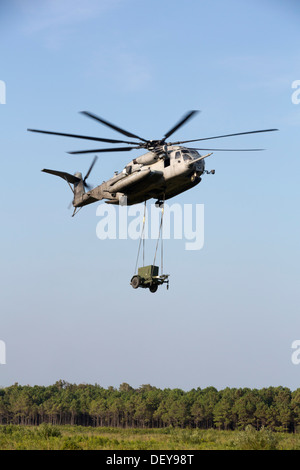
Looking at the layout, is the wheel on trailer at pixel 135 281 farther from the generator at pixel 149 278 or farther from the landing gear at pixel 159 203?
the landing gear at pixel 159 203

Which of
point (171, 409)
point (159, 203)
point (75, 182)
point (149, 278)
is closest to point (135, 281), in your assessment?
point (149, 278)

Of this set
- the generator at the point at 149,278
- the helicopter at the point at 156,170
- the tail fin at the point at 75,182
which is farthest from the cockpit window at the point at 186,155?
the tail fin at the point at 75,182

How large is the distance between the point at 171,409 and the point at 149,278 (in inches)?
3153

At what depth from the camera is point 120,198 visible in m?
38.6

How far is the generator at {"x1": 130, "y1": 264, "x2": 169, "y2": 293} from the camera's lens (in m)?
37.1

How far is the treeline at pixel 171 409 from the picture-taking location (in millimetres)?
102625

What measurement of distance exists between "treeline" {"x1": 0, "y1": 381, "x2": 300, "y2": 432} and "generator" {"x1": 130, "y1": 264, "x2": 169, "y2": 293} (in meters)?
71.1

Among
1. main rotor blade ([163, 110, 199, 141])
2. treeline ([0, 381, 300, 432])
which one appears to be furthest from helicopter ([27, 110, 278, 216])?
treeline ([0, 381, 300, 432])

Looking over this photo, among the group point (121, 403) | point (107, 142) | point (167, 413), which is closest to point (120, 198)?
point (107, 142)

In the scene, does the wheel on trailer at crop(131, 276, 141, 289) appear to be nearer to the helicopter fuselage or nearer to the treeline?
the helicopter fuselage

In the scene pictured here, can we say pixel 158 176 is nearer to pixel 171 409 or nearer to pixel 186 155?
pixel 186 155

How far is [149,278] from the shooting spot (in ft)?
122
